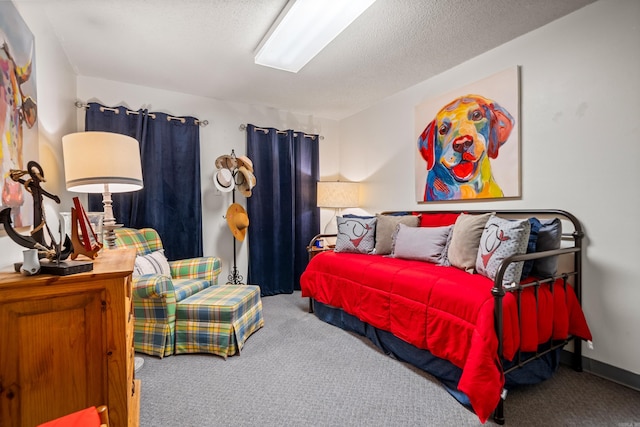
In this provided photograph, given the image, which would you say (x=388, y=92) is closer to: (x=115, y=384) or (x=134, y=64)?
(x=134, y=64)

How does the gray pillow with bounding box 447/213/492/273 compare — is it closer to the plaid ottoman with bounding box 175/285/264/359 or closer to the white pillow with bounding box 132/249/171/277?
the plaid ottoman with bounding box 175/285/264/359

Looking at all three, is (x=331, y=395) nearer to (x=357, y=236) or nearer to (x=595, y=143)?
(x=357, y=236)

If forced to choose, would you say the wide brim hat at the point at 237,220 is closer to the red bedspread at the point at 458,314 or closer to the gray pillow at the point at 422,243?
the red bedspread at the point at 458,314

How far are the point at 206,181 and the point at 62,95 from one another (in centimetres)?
142

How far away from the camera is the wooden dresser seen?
35.5 inches

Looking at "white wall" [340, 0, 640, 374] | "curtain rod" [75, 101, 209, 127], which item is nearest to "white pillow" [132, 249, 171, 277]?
"curtain rod" [75, 101, 209, 127]

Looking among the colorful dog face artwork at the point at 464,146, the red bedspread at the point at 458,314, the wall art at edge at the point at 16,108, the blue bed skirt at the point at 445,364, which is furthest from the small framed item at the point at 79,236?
the colorful dog face artwork at the point at 464,146

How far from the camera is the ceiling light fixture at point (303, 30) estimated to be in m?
1.74

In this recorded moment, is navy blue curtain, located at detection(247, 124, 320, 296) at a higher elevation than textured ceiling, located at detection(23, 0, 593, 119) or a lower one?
lower

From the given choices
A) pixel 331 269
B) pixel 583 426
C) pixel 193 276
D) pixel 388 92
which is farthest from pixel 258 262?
pixel 583 426

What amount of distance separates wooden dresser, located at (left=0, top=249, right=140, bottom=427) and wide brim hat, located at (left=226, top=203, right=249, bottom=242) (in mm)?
2163

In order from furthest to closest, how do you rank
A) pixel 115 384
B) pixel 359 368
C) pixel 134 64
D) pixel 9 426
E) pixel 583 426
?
pixel 134 64
pixel 359 368
pixel 583 426
pixel 115 384
pixel 9 426

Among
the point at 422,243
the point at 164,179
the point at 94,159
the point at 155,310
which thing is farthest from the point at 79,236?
the point at 422,243

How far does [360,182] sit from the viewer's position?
12.4 ft
